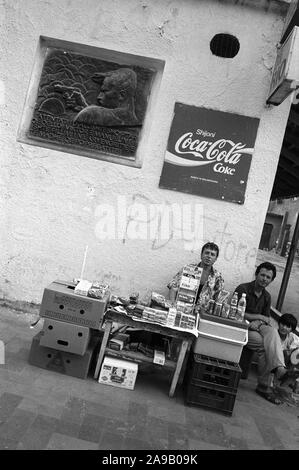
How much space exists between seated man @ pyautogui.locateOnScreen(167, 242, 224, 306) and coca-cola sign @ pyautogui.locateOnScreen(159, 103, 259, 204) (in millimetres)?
777

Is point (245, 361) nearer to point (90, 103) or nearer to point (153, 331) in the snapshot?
point (153, 331)

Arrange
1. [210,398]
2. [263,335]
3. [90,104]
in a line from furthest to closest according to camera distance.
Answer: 1. [90,104]
2. [263,335]
3. [210,398]

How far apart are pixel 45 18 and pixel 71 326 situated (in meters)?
3.89

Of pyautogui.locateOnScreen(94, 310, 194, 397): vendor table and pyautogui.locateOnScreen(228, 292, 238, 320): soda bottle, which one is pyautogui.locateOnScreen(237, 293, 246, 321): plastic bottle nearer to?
pyautogui.locateOnScreen(228, 292, 238, 320): soda bottle

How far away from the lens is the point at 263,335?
4863 millimetres

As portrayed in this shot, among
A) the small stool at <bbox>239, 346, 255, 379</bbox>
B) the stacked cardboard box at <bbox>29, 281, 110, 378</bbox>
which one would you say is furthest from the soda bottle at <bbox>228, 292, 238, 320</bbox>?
the stacked cardboard box at <bbox>29, 281, 110, 378</bbox>

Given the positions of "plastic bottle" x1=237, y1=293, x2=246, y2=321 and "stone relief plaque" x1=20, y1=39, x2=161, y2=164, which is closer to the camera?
"plastic bottle" x1=237, y1=293, x2=246, y2=321

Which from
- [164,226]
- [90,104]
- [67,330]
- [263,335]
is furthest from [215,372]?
[90,104]

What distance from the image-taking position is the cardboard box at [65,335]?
4.08m

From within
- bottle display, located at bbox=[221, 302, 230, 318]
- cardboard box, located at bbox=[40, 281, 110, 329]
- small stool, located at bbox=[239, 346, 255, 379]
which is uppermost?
bottle display, located at bbox=[221, 302, 230, 318]

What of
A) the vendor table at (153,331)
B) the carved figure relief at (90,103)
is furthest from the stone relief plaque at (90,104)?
the vendor table at (153,331)

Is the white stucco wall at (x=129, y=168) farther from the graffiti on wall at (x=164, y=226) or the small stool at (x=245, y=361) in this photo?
the small stool at (x=245, y=361)

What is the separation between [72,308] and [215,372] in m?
1.48

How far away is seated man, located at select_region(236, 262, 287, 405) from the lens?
461 cm
